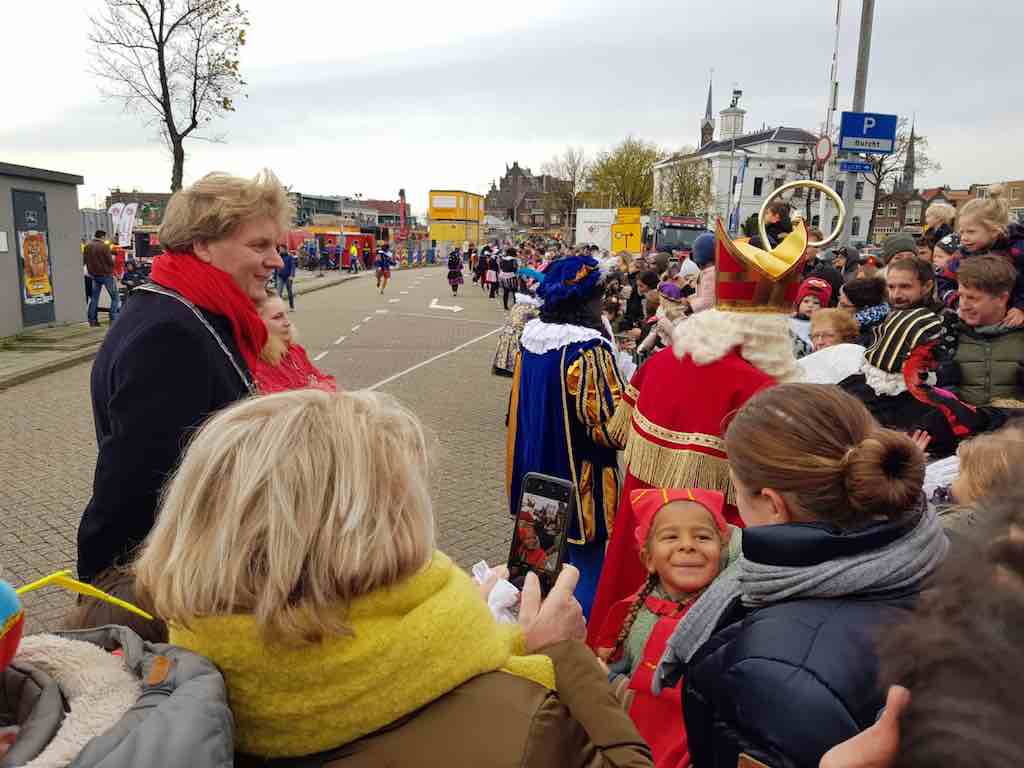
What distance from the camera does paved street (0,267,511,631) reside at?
16.6 feet

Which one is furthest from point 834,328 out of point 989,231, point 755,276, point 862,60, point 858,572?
point 862,60

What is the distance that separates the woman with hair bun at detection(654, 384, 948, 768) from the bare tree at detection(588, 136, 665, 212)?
61856mm

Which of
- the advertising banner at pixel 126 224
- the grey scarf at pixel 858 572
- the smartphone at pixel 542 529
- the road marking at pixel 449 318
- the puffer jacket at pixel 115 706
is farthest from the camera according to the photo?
the advertising banner at pixel 126 224

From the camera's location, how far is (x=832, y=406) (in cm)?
157

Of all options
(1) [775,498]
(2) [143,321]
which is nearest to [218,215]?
(2) [143,321]

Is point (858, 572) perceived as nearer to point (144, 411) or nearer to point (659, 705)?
point (659, 705)

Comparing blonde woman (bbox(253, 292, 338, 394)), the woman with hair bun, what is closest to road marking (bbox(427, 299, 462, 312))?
blonde woman (bbox(253, 292, 338, 394))

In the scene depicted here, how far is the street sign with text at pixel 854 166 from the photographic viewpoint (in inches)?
395

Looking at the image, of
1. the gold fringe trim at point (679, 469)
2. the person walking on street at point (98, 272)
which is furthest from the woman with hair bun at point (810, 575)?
the person walking on street at point (98, 272)

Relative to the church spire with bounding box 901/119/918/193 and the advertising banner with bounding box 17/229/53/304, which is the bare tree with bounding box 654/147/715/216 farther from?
the advertising banner with bounding box 17/229/53/304

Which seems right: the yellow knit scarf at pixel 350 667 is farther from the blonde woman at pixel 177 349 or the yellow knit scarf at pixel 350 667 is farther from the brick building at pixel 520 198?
the brick building at pixel 520 198

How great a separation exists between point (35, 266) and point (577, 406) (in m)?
13.9

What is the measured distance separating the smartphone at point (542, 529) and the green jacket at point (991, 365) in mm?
2524

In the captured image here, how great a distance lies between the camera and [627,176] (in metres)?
61.7
